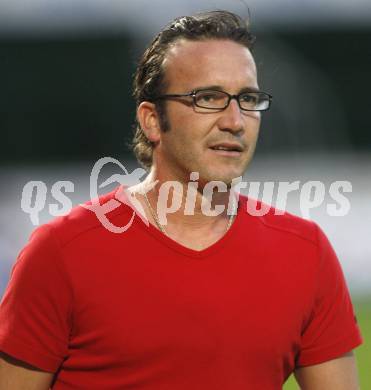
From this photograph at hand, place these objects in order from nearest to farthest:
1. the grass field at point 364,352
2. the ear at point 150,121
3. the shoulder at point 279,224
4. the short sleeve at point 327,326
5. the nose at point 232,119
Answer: the nose at point 232,119 < the short sleeve at point 327,326 < the shoulder at point 279,224 < the ear at point 150,121 < the grass field at point 364,352

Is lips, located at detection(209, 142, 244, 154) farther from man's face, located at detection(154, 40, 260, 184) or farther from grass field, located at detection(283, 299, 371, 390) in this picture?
grass field, located at detection(283, 299, 371, 390)

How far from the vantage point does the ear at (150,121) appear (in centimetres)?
375

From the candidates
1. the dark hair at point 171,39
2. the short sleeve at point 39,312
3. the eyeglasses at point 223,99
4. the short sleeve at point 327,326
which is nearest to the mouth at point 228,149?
the eyeglasses at point 223,99

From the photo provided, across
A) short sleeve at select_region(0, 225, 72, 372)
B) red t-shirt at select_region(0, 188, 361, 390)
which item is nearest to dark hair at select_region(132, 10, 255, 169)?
red t-shirt at select_region(0, 188, 361, 390)

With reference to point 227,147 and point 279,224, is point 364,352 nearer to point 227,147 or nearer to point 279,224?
point 279,224

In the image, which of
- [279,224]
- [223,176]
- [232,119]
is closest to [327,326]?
[279,224]

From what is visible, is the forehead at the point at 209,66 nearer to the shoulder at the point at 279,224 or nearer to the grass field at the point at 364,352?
the shoulder at the point at 279,224

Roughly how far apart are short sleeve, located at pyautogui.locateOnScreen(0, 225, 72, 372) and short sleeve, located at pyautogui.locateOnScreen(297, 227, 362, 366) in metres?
0.84

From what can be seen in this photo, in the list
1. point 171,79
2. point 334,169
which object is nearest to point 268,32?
point 334,169

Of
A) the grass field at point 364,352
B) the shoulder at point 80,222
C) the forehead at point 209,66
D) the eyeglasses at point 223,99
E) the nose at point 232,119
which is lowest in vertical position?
the grass field at point 364,352

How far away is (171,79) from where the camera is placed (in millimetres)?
3652

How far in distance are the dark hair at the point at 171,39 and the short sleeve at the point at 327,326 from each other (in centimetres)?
80

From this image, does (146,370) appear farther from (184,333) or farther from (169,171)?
(169,171)

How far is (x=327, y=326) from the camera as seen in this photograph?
352 centimetres
